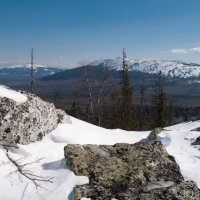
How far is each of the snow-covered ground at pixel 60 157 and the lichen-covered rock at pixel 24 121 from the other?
0.30m

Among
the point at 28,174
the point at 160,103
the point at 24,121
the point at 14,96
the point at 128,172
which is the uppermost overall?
the point at 14,96

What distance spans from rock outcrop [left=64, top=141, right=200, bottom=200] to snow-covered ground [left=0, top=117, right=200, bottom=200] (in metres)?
0.34

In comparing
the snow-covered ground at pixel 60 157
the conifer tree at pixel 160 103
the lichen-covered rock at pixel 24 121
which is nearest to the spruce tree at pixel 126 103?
the conifer tree at pixel 160 103

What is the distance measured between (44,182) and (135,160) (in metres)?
2.63

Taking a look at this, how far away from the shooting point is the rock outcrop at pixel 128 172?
878cm

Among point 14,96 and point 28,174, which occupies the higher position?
point 14,96

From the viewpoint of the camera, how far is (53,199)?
8688mm

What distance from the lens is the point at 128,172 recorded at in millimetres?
9594

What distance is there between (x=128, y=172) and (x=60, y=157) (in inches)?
107

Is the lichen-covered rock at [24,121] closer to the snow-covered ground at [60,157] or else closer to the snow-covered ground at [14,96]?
the snow-covered ground at [14,96]

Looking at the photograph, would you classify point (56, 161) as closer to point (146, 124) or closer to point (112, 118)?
point (112, 118)

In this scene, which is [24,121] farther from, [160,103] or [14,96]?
[160,103]

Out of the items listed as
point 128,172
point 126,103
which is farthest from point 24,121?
point 126,103

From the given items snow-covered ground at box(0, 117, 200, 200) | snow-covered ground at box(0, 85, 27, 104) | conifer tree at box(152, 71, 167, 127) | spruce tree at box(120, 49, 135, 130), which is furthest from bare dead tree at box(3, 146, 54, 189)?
conifer tree at box(152, 71, 167, 127)
